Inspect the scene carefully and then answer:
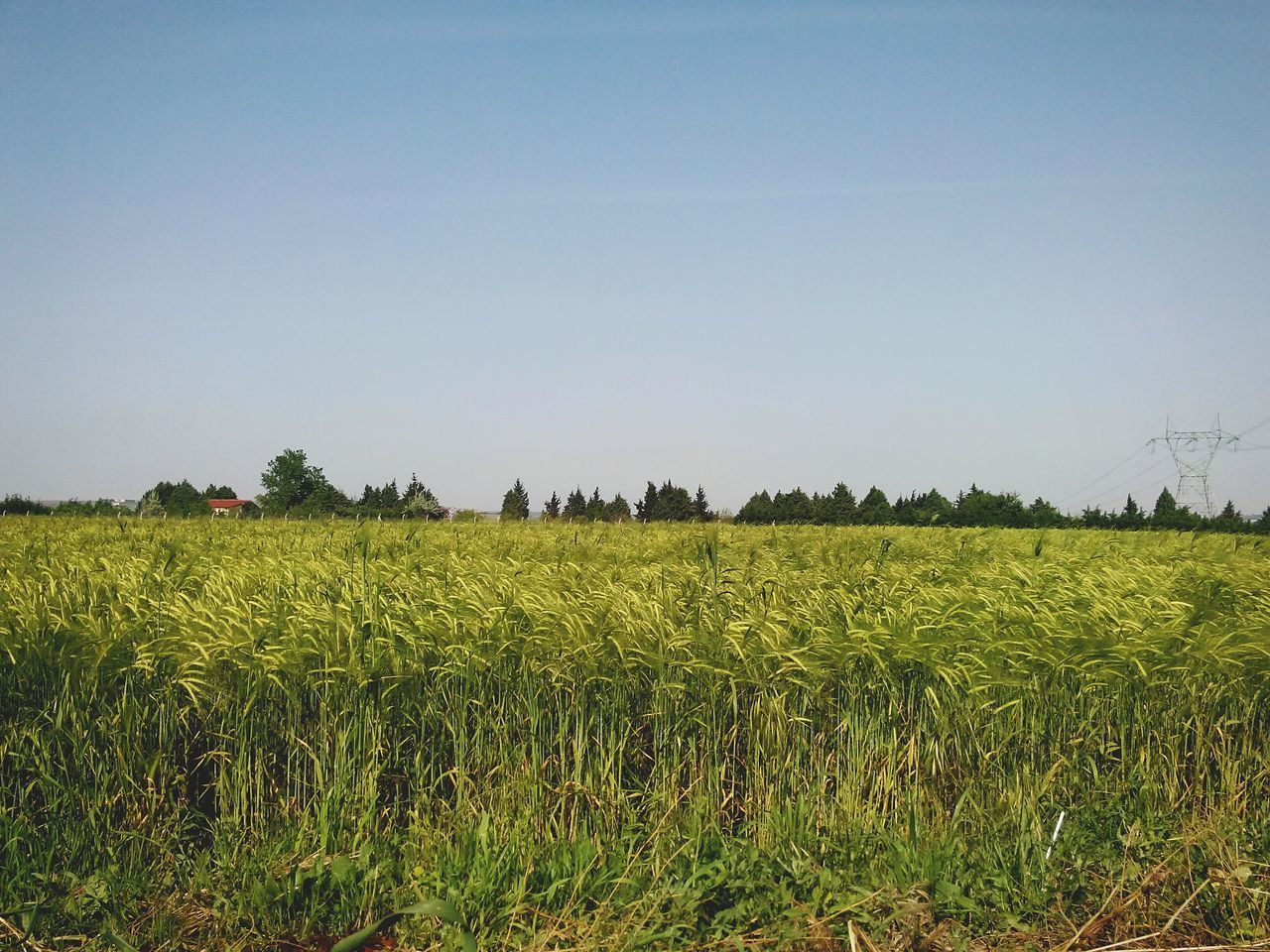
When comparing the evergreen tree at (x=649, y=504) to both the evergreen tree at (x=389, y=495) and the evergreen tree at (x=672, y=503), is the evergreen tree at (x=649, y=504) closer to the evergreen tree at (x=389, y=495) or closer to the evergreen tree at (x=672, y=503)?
the evergreen tree at (x=672, y=503)

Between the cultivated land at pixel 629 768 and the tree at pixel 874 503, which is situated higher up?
the tree at pixel 874 503

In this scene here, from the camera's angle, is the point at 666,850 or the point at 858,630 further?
the point at 858,630

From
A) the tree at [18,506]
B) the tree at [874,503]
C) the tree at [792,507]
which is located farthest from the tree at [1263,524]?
the tree at [18,506]

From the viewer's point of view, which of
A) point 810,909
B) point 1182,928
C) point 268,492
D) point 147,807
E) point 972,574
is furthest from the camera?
point 268,492

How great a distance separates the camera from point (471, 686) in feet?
14.2

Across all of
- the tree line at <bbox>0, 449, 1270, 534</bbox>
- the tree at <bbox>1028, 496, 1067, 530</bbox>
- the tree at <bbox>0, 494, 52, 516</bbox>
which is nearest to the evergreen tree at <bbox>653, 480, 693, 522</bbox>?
the tree line at <bbox>0, 449, 1270, 534</bbox>

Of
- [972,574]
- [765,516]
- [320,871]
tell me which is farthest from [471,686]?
[765,516]

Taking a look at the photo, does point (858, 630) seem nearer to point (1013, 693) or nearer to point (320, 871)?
point (1013, 693)

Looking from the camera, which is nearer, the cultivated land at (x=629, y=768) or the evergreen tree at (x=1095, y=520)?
the cultivated land at (x=629, y=768)

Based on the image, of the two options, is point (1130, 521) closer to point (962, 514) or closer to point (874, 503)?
point (962, 514)

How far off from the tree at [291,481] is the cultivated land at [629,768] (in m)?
85.0

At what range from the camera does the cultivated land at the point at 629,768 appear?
10.6 feet

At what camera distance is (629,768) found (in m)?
4.49

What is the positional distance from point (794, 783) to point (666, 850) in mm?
864
